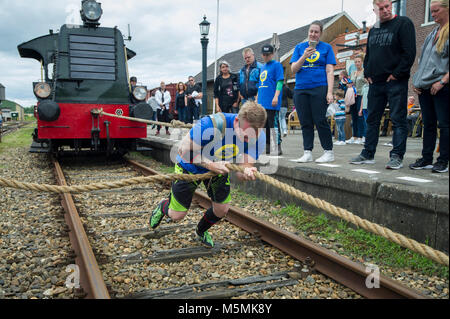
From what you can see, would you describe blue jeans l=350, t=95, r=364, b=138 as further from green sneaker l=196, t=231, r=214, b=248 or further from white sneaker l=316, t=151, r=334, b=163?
green sneaker l=196, t=231, r=214, b=248

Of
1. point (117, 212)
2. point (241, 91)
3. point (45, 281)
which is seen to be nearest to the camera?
point (45, 281)

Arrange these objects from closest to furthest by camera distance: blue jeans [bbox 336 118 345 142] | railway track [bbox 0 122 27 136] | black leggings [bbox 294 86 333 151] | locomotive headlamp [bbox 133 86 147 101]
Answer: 1. black leggings [bbox 294 86 333 151]
2. locomotive headlamp [bbox 133 86 147 101]
3. blue jeans [bbox 336 118 345 142]
4. railway track [bbox 0 122 27 136]

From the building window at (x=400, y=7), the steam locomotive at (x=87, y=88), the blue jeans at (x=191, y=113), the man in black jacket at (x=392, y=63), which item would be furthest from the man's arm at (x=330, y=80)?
the building window at (x=400, y=7)

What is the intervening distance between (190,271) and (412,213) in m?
1.97

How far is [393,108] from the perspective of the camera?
448 cm

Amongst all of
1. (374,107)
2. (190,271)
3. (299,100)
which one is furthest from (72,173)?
(374,107)

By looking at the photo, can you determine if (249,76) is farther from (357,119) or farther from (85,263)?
(85,263)

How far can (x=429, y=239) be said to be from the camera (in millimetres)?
3027

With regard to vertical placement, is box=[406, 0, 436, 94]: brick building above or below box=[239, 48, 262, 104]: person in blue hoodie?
above

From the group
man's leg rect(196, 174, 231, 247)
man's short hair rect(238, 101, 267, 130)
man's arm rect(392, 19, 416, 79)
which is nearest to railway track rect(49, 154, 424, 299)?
man's leg rect(196, 174, 231, 247)

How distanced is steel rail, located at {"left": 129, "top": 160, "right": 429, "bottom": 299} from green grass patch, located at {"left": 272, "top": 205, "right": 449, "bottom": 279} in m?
0.45

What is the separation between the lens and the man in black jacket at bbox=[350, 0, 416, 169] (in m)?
4.29
